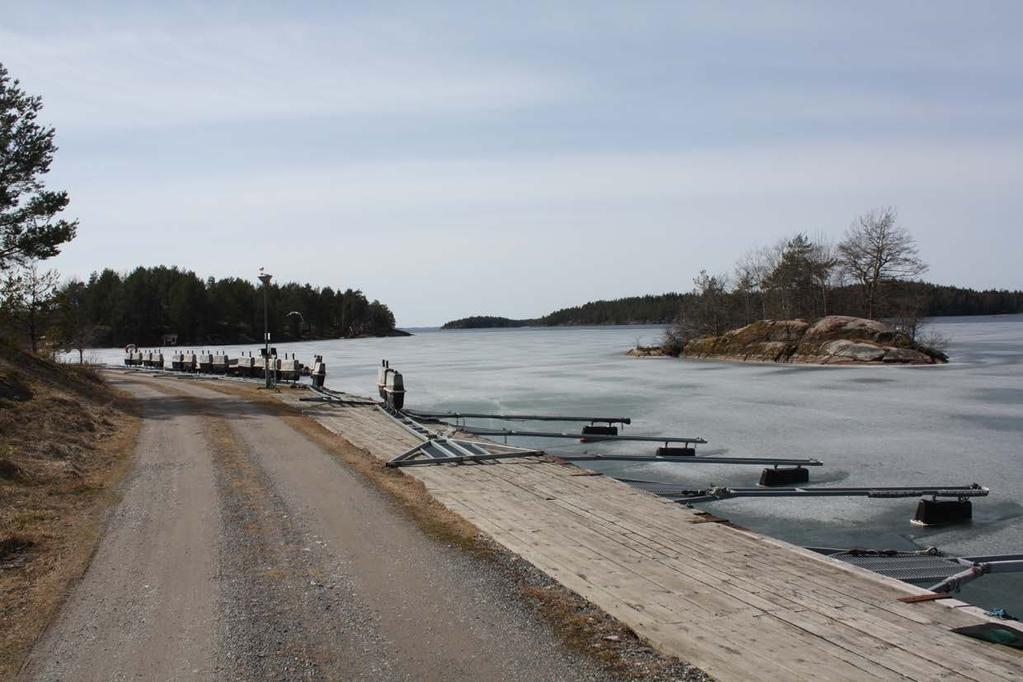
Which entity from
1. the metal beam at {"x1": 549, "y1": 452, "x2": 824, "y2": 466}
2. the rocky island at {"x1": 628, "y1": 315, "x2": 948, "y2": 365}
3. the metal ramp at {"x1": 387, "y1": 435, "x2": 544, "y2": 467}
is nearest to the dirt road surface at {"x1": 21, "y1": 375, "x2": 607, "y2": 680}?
the metal ramp at {"x1": 387, "y1": 435, "x2": 544, "y2": 467}

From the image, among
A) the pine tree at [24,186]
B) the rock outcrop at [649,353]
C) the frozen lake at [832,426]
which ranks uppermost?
the pine tree at [24,186]

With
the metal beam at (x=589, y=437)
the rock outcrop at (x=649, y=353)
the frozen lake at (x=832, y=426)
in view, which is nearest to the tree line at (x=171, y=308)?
the rock outcrop at (x=649, y=353)

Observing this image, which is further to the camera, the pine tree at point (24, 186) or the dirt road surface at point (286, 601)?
the pine tree at point (24, 186)

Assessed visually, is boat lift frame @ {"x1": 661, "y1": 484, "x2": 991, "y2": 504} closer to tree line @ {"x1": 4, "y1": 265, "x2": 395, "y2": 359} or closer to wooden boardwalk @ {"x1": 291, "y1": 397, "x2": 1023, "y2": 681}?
wooden boardwalk @ {"x1": 291, "y1": 397, "x2": 1023, "y2": 681}

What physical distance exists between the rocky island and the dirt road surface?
5309 centimetres

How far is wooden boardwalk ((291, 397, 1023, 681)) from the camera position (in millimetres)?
5129

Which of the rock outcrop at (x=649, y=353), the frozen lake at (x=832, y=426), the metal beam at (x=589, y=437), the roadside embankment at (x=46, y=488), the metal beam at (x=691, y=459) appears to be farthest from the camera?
the rock outcrop at (x=649, y=353)

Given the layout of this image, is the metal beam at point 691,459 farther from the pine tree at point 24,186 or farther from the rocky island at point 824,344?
the rocky island at point 824,344

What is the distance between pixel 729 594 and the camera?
654 centimetres

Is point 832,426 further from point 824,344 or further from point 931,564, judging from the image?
point 824,344

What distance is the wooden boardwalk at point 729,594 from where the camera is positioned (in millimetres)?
5129

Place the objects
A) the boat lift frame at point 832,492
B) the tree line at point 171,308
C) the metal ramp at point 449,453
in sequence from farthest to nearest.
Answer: the tree line at point 171,308, the boat lift frame at point 832,492, the metal ramp at point 449,453

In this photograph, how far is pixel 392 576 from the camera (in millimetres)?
7070

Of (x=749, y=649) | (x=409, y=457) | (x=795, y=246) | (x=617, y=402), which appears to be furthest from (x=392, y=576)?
(x=795, y=246)
